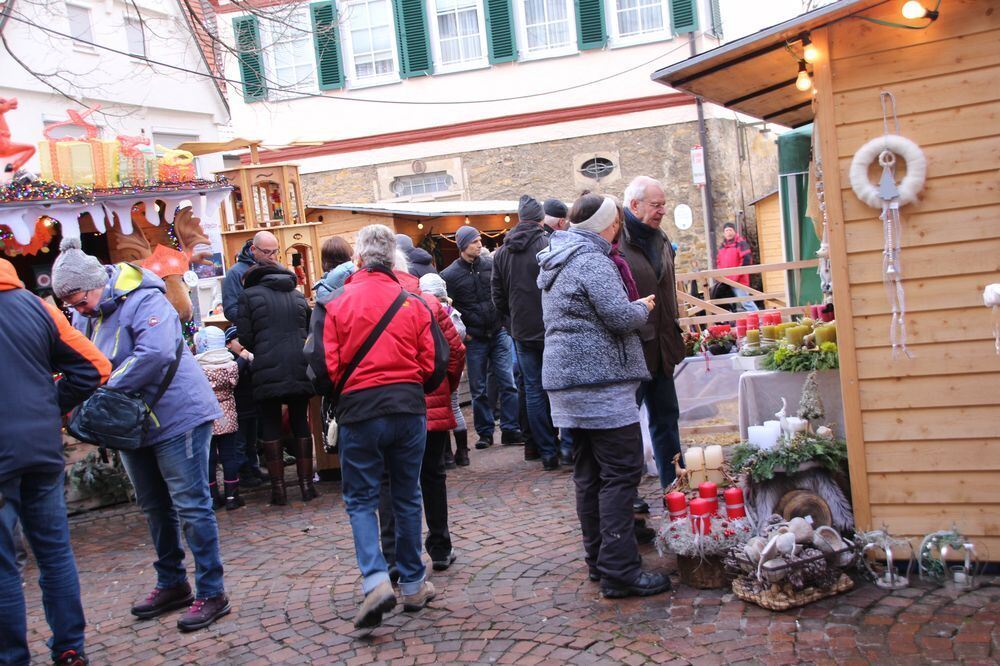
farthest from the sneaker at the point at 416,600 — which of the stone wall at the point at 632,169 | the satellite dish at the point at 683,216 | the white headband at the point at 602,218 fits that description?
→ the satellite dish at the point at 683,216

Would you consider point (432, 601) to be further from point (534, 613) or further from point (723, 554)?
point (723, 554)

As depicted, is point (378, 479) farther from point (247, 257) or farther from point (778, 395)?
point (247, 257)

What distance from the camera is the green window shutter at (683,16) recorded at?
1930 cm

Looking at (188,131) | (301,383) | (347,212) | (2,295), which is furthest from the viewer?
(188,131)

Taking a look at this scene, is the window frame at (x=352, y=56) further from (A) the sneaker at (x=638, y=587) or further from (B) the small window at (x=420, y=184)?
(A) the sneaker at (x=638, y=587)

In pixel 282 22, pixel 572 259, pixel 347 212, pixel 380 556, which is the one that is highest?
pixel 282 22

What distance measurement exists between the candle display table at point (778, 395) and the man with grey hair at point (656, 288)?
0.45 metres

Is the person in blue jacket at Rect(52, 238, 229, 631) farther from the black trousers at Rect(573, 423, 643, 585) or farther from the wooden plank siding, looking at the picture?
the wooden plank siding

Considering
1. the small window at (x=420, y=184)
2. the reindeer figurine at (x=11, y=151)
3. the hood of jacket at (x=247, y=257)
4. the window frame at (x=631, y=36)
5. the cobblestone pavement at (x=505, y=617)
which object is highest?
the window frame at (x=631, y=36)

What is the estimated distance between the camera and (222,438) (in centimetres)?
784

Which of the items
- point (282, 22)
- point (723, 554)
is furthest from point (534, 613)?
point (282, 22)

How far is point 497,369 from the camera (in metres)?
9.00

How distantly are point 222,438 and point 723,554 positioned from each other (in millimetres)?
4425

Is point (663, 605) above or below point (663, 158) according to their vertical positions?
below
